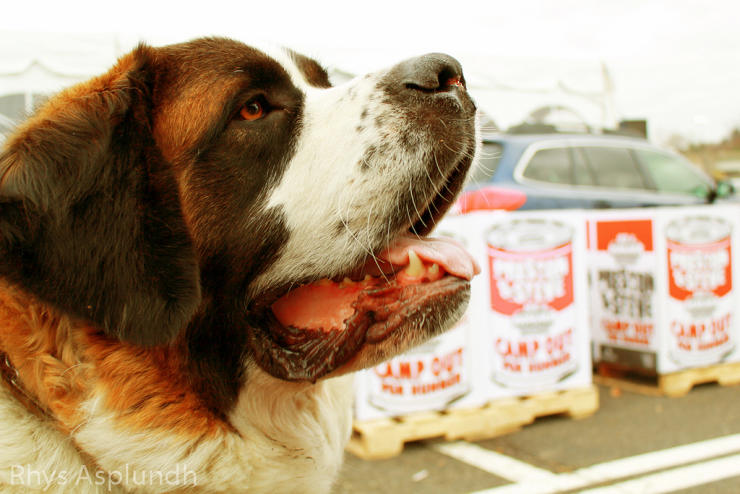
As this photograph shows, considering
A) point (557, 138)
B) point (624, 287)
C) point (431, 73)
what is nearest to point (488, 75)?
point (557, 138)

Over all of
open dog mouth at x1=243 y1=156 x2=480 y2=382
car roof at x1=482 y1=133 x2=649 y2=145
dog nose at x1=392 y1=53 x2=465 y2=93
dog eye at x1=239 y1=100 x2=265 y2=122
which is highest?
dog nose at x1=392 y1=53 x2=465 y2=93

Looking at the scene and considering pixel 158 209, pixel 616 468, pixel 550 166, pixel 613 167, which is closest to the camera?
pixel 158 209

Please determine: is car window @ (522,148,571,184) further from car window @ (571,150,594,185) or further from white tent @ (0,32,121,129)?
white tent @ (0,32,121,129)

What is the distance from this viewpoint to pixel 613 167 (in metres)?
6.32

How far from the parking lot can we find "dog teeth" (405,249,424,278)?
1558 millimetres

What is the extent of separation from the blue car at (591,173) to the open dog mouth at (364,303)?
3.60m

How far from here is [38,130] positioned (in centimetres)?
152

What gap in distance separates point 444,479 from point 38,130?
94.0 inches

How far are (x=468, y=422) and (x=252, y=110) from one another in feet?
7.87

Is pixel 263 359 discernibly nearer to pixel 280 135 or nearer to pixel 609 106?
pixel 280 135

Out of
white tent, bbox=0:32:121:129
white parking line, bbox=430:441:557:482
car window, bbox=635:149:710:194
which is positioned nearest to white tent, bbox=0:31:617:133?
white tent, bbox=0:32:121:129

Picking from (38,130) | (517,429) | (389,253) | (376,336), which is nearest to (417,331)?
(376,336)

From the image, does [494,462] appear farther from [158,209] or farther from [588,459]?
[158,209]

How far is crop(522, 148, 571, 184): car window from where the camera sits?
5.79m
